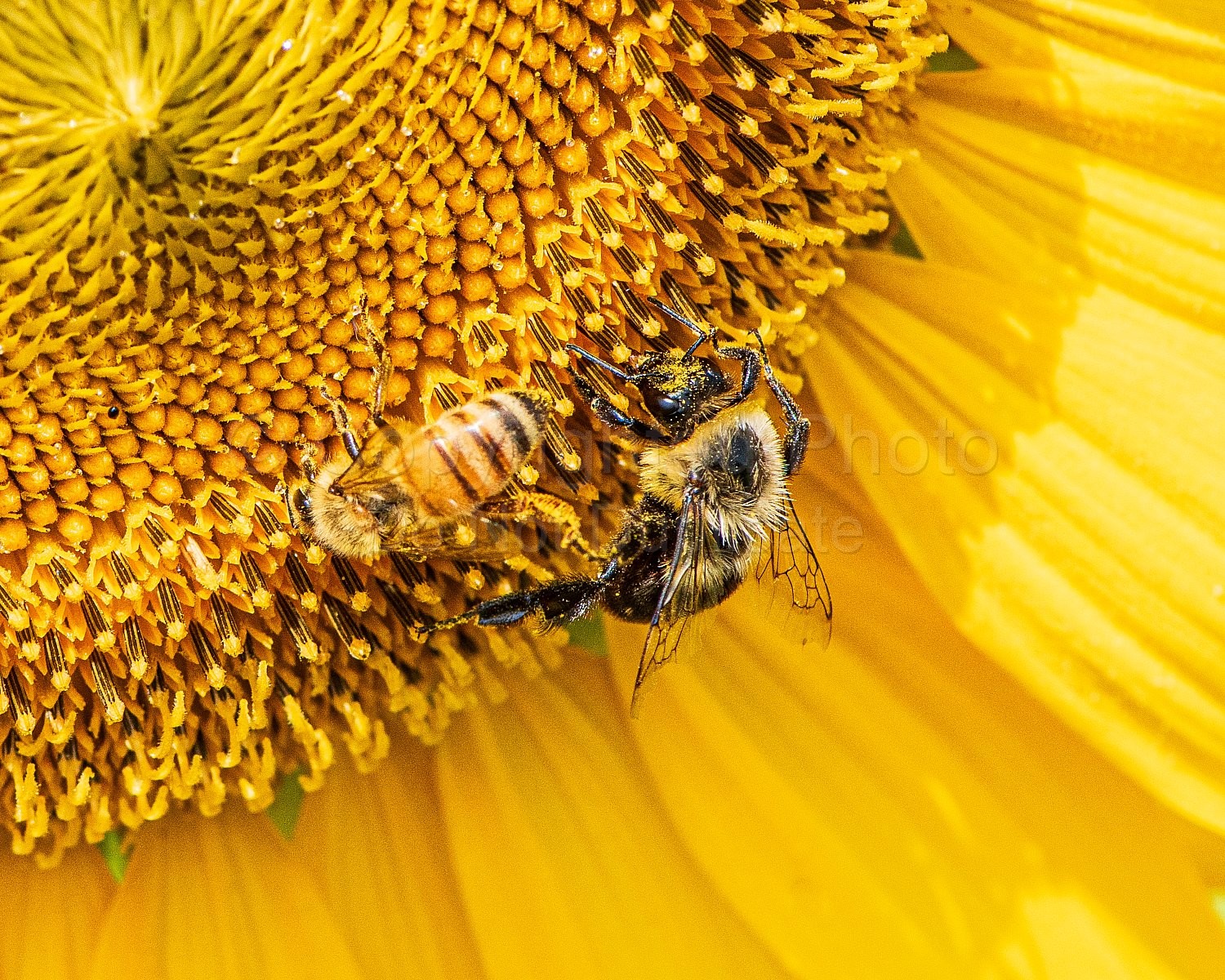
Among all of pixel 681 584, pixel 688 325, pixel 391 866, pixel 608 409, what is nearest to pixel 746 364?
pixel 688 325

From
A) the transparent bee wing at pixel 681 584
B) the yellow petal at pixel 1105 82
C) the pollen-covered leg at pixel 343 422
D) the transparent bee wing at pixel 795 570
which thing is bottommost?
the transparent bee wing at pixel 795 570

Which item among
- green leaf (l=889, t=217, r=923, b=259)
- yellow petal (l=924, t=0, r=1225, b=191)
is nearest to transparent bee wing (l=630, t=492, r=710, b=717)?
green leaf (l=889, t=217, r=923, b=259)

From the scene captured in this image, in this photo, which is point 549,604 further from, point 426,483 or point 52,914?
point 52,914

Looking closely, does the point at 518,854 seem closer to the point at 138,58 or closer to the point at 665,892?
the point at 665,892

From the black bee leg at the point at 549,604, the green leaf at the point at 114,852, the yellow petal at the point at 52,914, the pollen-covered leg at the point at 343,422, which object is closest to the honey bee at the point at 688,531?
the black bee leg at the point at 549,604

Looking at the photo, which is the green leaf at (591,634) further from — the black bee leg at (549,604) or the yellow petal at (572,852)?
the black bee leg at (549,604)

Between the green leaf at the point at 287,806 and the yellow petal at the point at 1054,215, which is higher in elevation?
the yellow petal at the point at 1054,215
